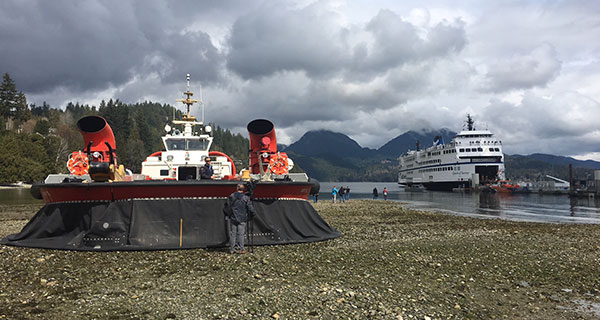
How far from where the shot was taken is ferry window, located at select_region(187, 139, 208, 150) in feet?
47.8

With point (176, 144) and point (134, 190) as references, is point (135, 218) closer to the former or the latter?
point (134, 190)

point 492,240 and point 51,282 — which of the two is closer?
point 51,282

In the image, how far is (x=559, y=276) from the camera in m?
8.03

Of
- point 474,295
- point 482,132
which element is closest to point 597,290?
point 474,295

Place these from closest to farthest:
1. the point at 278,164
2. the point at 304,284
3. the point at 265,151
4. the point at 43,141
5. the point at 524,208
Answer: the point at 304,284, the point at 278,164, the point at 265,151, the point at 524,208, the point at 43,141

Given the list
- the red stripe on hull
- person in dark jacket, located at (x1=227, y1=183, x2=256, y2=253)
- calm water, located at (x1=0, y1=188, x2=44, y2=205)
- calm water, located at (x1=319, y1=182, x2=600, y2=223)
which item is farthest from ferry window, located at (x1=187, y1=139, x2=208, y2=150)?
calm water, located at (x1=0, y1=188, x2=44, y2=205)

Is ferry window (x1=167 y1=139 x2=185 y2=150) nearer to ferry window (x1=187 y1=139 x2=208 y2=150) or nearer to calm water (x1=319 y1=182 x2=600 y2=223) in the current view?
ferry window (x1=187 y1=139 x2=208 y2=150)

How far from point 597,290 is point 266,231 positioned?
24.2ft

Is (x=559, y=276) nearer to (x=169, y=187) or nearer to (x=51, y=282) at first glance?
(x=169, y=187)

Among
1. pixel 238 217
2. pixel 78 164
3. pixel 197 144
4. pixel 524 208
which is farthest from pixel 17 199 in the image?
pixel 524 208

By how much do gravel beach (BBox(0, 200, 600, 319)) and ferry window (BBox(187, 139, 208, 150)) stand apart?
19.4 feet

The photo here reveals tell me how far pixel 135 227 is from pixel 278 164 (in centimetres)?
449

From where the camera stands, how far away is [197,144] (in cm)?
1469

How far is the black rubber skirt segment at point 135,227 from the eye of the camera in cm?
937
